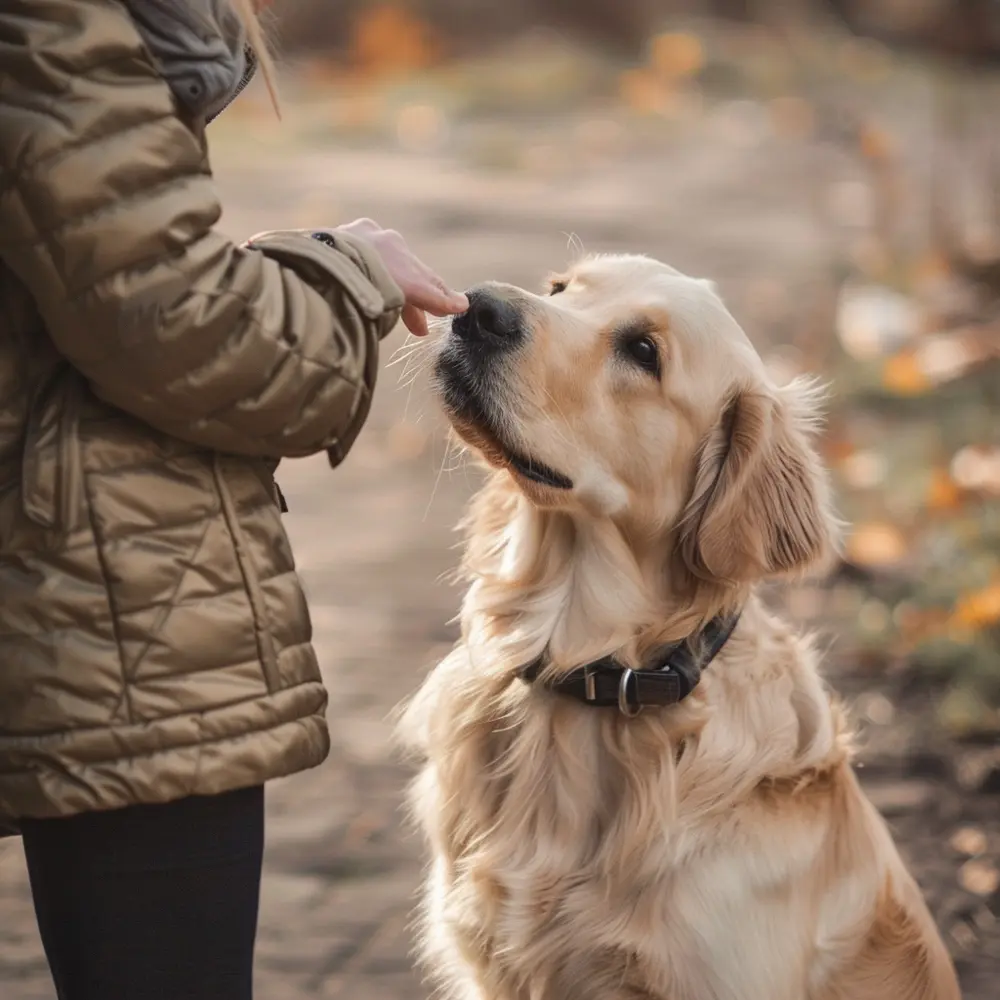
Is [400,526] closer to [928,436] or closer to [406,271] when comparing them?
[928,436]

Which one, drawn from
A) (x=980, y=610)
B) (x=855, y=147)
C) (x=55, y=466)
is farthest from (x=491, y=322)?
(x=855, y=147)

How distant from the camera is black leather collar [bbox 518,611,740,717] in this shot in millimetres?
2781

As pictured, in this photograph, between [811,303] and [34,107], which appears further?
[811,303]

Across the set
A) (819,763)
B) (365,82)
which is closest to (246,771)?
(819,763)

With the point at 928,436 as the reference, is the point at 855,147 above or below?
below

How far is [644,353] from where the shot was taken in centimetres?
296

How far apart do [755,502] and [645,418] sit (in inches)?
10.5

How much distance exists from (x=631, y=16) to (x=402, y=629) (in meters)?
14.7

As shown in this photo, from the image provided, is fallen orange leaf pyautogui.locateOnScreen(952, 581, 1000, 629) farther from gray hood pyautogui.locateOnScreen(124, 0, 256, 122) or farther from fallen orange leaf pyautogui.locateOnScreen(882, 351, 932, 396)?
gray hood pyautogui.locateOnScreen(124, 0, 256, 122)

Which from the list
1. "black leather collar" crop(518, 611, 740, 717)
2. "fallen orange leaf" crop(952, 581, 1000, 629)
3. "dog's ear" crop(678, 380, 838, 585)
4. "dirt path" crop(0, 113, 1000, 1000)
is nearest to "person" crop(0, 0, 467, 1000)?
"black leather collar" crop(518, 611, 740, 717)

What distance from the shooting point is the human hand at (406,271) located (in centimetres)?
231

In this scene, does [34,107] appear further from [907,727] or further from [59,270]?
[907,727]

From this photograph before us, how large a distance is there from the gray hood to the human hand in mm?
304

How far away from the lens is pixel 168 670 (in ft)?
6.67
